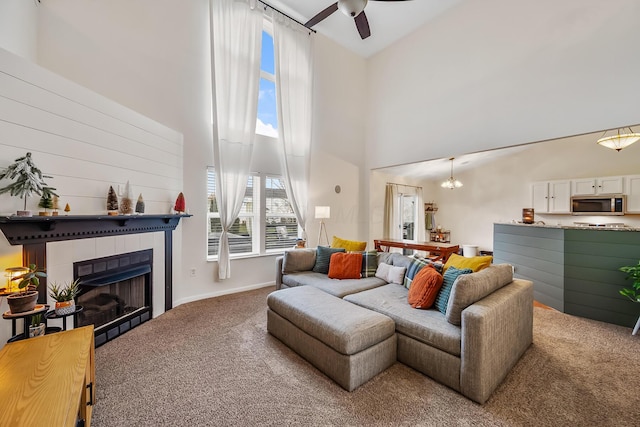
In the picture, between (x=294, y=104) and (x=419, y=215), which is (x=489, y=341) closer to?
(x=294, y=104)

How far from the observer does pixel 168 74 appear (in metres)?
3.49

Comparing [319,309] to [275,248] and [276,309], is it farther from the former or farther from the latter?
[275,248]

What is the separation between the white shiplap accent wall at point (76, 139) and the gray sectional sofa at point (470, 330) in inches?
86.1

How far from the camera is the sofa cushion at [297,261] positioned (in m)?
3.70

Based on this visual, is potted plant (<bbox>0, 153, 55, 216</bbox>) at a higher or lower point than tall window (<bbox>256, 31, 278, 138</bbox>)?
lower

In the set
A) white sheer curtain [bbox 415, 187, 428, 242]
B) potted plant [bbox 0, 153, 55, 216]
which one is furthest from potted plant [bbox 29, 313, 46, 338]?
white sheer curtain [bbox 415, 187, 428, 242]

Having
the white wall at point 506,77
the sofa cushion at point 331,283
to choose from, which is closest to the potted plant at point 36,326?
the sofa cushion at point 331,283

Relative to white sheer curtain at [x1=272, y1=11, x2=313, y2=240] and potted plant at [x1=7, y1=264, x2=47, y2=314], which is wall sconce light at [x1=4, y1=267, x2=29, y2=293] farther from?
white sheer curtain at [x1=272, y1=11, x2=313, y2=240]

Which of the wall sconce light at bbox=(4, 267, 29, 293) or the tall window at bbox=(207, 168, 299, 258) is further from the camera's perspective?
the tall window at bbox=(207, 168, 299, 258)

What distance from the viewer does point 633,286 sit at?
285cm

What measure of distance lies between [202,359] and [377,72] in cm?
609

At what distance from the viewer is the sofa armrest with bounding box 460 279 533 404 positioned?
1.73 metres

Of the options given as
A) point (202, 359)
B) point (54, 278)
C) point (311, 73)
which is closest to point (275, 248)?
point (202, 359)

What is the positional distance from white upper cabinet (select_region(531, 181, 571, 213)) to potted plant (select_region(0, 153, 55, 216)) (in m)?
8.51
